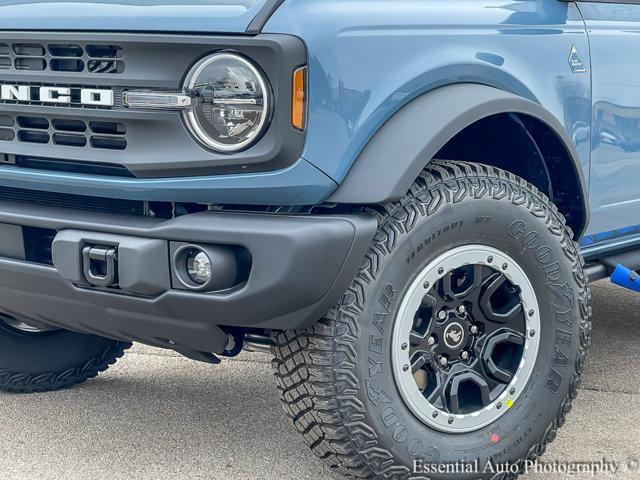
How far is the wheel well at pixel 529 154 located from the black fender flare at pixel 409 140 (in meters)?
0.32

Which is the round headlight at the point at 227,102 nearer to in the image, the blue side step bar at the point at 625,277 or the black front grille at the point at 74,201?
the black front grille at the point at 74,201

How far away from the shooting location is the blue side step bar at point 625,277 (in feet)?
10.8

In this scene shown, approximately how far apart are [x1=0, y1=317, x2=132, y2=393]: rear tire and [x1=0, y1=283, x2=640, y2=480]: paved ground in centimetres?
6

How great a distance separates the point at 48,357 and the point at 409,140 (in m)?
1.90

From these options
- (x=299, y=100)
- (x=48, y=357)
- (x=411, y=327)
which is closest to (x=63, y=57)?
(x=299, y=100)

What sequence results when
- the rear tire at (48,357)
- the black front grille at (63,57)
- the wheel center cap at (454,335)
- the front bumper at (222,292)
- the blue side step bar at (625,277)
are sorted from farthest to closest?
the rear tire at (48,357), the blue side step bar at (625,277), the wheel center cap at (454,335), the black front grille at (63,57), the front bumper at (222,292)

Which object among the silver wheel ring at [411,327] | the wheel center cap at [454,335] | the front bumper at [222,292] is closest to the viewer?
the front bumper at [222,292]

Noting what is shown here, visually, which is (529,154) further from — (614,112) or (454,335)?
(454,335)

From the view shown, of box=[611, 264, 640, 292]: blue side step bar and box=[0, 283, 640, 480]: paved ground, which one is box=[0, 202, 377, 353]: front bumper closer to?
box=[0, 283, 640, 480]: paved ground

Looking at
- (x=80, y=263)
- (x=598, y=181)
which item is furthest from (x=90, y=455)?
(x=598, y=181)

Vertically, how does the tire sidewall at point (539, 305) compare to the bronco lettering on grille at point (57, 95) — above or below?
below

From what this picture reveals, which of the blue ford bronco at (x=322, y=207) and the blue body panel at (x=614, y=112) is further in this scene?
the blue body panel at (x=614, y=112)

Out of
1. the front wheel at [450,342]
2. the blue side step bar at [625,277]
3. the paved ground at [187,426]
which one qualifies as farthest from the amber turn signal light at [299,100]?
the blue side step bar at [625,277]

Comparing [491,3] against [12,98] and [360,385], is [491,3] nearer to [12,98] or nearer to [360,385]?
[360,385]
